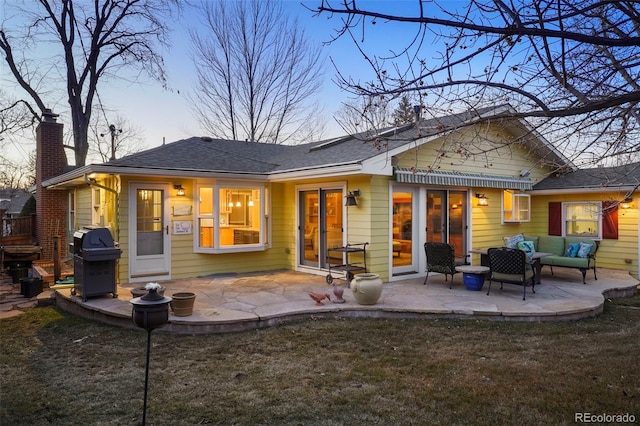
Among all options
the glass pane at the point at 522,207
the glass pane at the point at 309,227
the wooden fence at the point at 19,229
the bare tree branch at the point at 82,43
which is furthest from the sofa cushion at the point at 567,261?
the bare tree branch at the point at 82,43

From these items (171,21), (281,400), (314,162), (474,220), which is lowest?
(281,400)

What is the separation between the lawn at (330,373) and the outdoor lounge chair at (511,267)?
118 centimetres

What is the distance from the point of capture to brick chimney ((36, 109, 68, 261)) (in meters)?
13.3

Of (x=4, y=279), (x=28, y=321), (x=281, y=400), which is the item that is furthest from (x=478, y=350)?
(x=4, y=279)

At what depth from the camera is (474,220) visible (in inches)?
403

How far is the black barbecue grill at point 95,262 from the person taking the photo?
640 centimetres

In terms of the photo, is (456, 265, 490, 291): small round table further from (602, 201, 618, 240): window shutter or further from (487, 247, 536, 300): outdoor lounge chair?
(602, 201, 618, 240): window shutter

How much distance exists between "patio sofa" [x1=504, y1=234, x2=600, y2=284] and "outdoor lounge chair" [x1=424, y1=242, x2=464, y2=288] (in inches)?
96.9

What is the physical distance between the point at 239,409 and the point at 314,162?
20.4 ft

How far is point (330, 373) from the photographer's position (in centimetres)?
421

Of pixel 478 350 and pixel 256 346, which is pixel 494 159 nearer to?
pixel 478 350

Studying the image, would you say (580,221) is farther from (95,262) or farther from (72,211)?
(72,211)

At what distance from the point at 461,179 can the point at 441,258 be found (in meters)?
2.10

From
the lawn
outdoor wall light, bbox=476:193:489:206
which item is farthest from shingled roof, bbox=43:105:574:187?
the lawn
